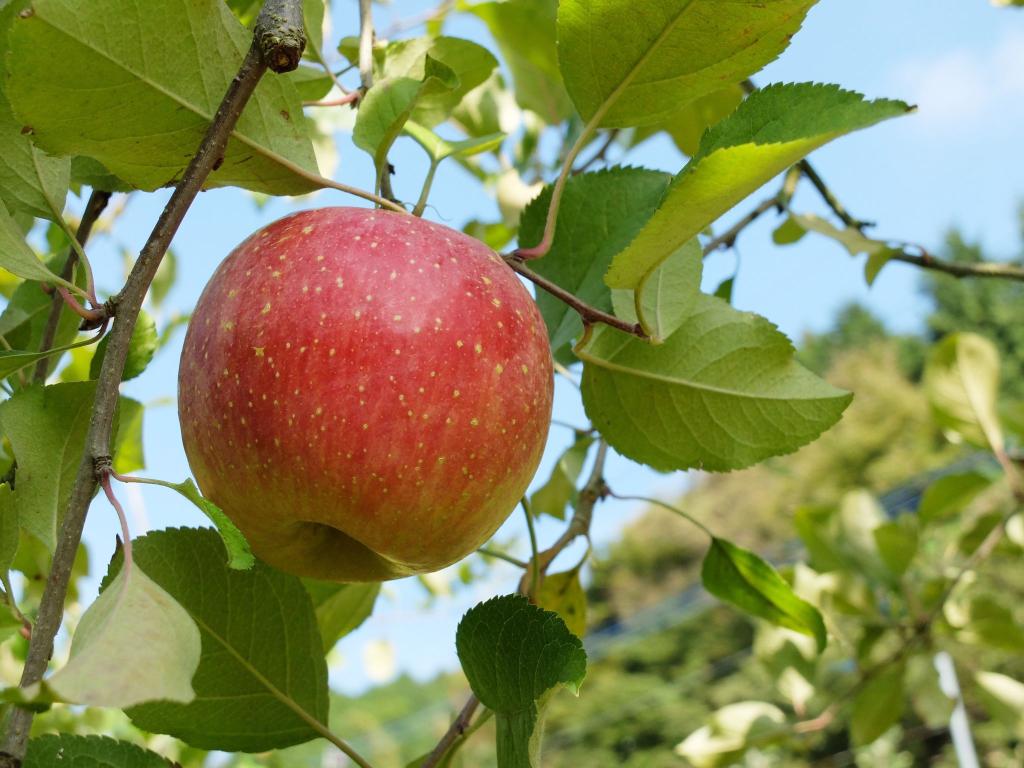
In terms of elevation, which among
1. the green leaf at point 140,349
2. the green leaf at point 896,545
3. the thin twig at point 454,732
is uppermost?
the green leaf at point 896,545

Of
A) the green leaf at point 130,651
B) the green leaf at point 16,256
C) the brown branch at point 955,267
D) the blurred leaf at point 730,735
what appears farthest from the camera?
the blurred leaf at point 730,735

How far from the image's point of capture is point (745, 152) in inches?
17.2

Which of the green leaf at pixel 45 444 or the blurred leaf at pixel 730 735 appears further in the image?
the blurred leaf at pixel 730 735

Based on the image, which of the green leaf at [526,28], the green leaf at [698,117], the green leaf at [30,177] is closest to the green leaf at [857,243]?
the green leaf at [698,117]

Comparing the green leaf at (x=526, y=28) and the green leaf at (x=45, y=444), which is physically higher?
the green leaf at (x=526, y=28)

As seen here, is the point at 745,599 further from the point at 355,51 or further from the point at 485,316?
the point at 355,51

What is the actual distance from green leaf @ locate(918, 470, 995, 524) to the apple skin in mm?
1122

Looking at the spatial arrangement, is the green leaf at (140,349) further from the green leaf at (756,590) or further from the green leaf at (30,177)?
the green leaf at (756,590)

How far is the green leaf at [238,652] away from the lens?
57 cm

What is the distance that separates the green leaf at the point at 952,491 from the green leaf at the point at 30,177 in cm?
128

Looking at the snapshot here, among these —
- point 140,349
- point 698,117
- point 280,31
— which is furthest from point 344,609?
point 698,117

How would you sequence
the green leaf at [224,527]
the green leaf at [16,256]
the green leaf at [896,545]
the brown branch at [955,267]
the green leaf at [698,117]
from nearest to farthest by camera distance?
1. the green leaf at [224,527]
2. the green leaf at [16,256]
3. the green leaf at [698,117]
4. the brown branch at [955,267]
5. the green leaf at [896,545]

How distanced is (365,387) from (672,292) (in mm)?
216

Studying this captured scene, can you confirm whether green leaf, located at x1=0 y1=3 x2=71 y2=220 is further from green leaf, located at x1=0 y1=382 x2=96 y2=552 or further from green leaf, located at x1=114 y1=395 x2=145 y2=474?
green leaf, located at x1=114 y1=395 x2=145 y2=474
